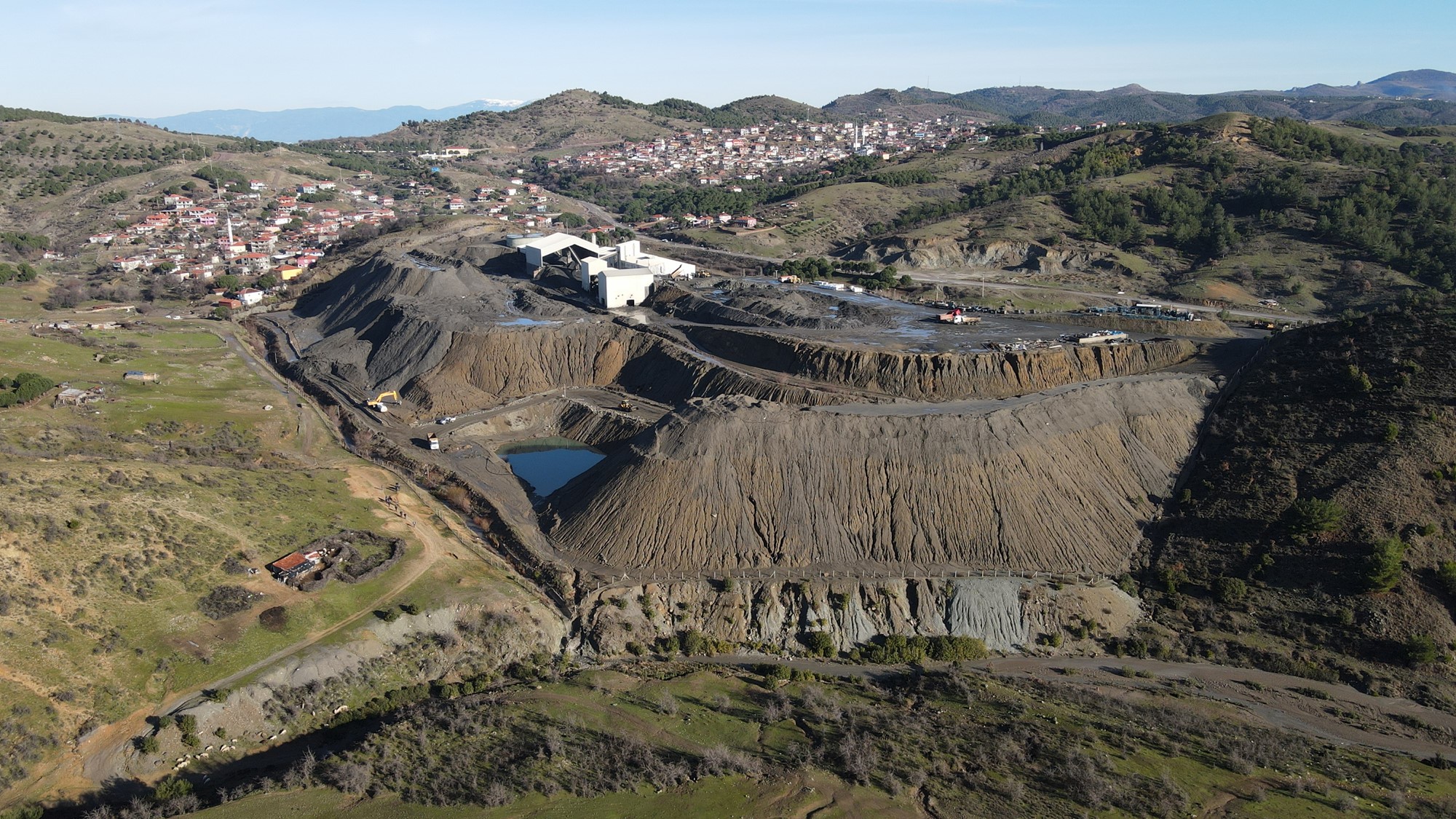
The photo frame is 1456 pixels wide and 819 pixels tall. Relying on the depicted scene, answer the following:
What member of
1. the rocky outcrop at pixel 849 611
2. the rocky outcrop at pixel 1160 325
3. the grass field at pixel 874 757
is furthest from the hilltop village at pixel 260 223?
the rocky outcrop at pixel 1160 325

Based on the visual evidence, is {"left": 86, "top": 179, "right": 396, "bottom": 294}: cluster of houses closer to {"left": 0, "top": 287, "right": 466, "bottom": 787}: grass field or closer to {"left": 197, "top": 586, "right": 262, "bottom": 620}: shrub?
{"left": 0, "top": 287, "right": 466, "bottom": 787}: grass field

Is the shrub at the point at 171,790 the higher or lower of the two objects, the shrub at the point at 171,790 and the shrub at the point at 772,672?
the higher

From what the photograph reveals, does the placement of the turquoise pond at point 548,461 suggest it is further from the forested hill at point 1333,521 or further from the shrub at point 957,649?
the forested hill at point 1333,521

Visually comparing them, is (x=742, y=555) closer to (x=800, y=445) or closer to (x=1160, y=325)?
(x=800, y=445)

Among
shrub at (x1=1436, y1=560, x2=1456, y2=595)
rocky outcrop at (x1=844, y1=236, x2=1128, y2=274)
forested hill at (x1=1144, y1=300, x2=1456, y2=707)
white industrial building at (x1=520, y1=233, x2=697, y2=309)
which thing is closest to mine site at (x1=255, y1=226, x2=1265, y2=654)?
forested hill at (x1=1144, y1=300, x2=1456, y2=707)

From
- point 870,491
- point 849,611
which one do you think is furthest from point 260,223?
point 849,611

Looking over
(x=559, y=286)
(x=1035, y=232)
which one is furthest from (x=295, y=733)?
(x=1035, y=232)
